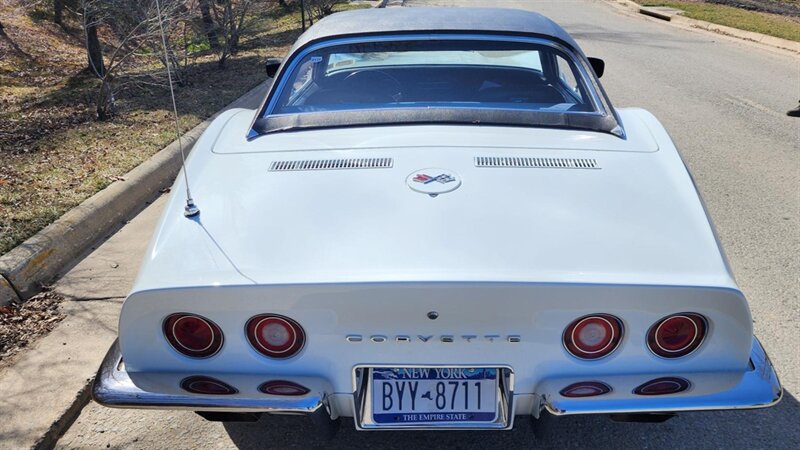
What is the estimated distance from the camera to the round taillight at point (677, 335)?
1958 mm

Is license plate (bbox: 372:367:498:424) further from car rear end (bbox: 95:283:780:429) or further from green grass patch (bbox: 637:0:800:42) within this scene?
green grass patch (bbox: 637:0:800:42)

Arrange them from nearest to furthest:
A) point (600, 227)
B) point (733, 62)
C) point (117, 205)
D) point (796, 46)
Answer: point (600, 227)
point (117, 205)
point (733, 62)
point (796, 46)

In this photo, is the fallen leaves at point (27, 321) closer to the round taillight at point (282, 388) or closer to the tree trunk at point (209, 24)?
the round taillight at point (282, 388)

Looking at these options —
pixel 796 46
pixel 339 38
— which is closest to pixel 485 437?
pixel 339 38

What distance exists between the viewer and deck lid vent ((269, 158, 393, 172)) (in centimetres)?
249

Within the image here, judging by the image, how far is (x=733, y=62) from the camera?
38.2 feet

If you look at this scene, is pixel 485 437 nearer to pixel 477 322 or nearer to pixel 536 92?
pixel 477 322

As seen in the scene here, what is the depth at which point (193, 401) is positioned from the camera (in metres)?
2.05

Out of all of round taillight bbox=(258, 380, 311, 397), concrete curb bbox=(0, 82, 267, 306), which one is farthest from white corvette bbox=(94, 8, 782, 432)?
concrete curb bbox=(0, 82, 267, 306)

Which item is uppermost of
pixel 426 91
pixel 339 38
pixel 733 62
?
pixel 339 38

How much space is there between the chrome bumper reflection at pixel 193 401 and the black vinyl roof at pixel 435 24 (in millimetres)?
1820

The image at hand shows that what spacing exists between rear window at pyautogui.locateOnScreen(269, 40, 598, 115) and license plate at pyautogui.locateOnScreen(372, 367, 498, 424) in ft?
4.65

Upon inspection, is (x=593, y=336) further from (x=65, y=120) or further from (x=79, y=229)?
(x=65, y=120)

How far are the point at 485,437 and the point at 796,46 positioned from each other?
1319 centimetres
